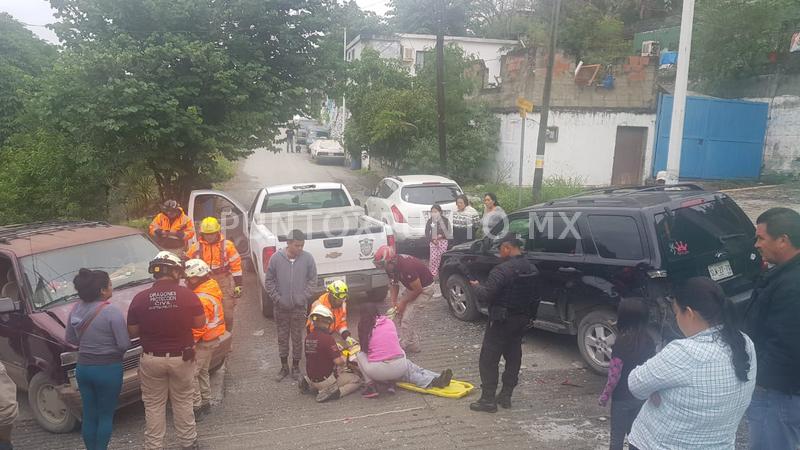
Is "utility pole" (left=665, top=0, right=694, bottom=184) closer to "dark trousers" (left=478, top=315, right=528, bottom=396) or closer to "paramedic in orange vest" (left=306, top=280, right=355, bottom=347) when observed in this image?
"dark trousers" (left=478, top=315, right=528, bottom=396)

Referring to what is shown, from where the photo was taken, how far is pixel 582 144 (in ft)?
58.8

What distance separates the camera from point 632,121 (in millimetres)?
17891

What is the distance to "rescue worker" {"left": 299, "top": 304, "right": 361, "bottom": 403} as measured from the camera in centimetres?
531

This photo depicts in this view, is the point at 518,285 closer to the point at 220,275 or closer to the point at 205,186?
the point at 220,275

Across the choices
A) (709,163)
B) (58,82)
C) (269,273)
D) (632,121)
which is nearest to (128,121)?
(58,82)

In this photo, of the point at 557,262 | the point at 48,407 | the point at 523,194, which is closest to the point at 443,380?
the point at 557,262

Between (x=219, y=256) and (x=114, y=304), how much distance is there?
149 cm

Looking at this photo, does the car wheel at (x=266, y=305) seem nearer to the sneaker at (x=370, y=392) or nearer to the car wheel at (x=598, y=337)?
the sneaker at (x=370, y=392)

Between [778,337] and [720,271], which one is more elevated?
[778,337]

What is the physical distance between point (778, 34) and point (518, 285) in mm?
17235

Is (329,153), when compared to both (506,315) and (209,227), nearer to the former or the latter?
(209,227)

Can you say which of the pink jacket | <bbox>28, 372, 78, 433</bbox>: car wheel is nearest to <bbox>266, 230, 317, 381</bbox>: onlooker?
the pink jacket

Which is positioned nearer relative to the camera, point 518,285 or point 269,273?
point 518,285

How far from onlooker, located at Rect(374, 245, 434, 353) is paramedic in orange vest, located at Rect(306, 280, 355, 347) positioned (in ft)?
2.80
